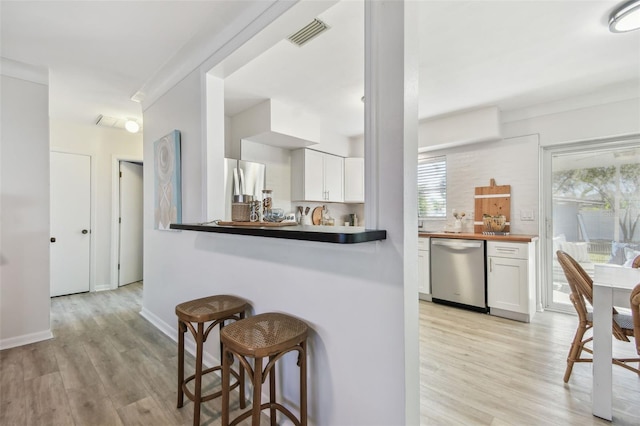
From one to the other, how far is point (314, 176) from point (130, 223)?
124 inches

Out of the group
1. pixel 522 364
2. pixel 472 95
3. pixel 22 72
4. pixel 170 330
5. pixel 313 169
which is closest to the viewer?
pixel 522 364

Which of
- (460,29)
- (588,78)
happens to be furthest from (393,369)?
(588,78)

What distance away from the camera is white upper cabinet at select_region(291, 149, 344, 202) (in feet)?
13.9

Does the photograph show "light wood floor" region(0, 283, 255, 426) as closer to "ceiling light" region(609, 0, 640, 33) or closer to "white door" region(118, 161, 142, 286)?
"white door" region(118, 161, 142, 286)

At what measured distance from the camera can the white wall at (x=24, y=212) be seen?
104 inches

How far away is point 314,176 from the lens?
436 centimetres

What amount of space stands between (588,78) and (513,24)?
1.57 meters

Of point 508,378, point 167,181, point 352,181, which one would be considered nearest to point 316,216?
point 352,181

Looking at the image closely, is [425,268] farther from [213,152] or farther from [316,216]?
[213,152]

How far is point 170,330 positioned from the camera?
9.34 feet

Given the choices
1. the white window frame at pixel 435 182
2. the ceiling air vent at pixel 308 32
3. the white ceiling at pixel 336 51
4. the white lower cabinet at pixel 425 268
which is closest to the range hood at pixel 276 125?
the white ceiling at pixel 336 51

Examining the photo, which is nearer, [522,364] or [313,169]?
[522,364]

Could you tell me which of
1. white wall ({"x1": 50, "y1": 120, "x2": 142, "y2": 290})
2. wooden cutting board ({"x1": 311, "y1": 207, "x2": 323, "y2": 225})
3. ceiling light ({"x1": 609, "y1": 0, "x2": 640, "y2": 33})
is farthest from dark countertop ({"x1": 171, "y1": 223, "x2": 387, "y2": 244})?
white wall ({"x1": 50, "y1": 120, "x2": 142, "y2": 290})

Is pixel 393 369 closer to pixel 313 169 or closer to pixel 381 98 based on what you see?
pixel 381 98
